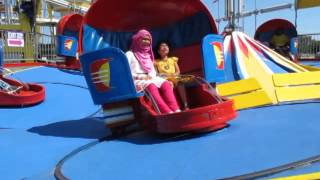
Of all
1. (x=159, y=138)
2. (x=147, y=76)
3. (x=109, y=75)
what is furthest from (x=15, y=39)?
(x=159, y=138)

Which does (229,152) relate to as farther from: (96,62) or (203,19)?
(203,19)

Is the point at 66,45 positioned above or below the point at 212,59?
above

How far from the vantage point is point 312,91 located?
732 cm

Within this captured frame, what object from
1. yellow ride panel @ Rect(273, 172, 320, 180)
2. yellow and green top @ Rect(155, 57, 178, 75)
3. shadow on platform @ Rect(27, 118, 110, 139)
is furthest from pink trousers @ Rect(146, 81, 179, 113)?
yellow ride panel @ Rect(273, 172, 320, 180)

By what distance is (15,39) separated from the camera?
1495 cm

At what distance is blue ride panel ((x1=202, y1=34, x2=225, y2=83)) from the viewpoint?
5957mm

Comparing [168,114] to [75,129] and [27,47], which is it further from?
[27,47]

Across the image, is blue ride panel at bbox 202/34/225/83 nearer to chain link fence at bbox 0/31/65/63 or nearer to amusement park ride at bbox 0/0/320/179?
amusement park ride at bbox 0/0/320/179

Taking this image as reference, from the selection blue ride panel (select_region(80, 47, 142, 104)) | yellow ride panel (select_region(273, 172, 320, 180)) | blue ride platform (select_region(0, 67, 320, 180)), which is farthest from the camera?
blue ride panel (select_region(80, 47, 142, 104))

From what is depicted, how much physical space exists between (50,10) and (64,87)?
1550 centimetres

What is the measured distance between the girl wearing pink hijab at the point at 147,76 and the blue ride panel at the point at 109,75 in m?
0.19

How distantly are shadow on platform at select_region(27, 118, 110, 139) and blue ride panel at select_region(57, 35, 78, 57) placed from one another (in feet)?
21.3

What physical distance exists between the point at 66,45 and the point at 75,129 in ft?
23.8

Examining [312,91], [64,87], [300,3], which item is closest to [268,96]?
[312,91]
